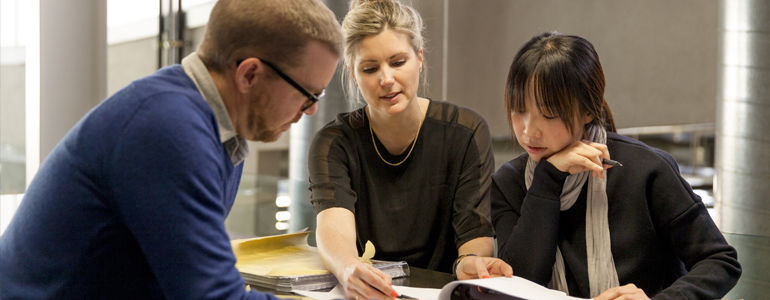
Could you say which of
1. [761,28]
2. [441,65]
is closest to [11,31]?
[761,28]

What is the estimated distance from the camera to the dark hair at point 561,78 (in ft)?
4.29

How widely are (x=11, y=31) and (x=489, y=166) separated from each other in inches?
75.4

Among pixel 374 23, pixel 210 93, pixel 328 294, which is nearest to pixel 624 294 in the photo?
pixel 328 294

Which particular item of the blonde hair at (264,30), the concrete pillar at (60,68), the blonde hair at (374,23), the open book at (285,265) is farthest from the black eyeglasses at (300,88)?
the concrete pillar at (60,68)

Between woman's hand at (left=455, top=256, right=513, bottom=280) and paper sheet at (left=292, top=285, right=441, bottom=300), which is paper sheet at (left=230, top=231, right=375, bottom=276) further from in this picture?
woman's hand at (left=455, top=256, right=513, bottom=280)

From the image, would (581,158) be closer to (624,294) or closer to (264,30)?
(624,294)

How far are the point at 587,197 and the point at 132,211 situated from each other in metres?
1.00

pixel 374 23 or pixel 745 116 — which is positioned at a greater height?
pixel 374 23

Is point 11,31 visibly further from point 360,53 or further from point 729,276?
point 729,276

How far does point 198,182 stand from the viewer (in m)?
0.78

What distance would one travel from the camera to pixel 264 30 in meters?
0.88

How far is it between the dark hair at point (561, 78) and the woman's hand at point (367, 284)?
49cm

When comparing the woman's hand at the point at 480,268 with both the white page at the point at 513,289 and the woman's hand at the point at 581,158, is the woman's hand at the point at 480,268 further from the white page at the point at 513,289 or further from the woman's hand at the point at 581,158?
the woman's hand at the point at 581,158

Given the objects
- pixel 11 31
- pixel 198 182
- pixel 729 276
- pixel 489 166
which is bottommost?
pixel 729 276
